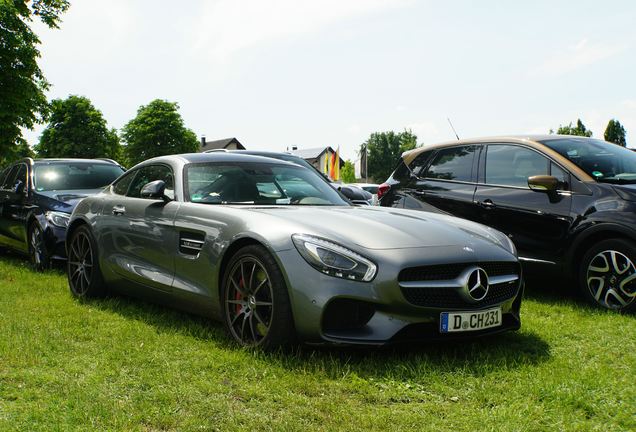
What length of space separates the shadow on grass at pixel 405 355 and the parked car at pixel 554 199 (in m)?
1.37

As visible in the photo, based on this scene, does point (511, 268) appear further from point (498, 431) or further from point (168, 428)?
point (168, 428)

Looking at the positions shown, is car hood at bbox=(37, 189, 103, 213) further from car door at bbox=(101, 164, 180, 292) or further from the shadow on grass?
the shadow on grass

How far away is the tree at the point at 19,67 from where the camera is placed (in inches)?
921

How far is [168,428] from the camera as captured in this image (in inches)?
128

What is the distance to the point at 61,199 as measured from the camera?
9.05 m

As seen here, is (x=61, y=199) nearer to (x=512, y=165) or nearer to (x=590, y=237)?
(x=512, y=165)

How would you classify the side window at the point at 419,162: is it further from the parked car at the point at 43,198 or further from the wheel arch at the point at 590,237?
the parked car at the point at 43,198

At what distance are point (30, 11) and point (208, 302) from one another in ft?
79.7

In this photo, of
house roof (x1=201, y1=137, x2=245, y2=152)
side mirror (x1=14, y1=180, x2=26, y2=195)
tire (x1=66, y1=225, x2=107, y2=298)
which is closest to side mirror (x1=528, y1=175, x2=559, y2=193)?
tire (x1=66, y1=225, x2=107, y2=298)

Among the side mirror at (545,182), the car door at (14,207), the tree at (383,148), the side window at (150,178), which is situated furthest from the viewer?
the tree at (383,148)

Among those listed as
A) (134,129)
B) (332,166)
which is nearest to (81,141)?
(134,129)

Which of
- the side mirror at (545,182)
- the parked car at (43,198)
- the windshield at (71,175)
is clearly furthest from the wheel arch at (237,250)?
the windshield at (71,175)

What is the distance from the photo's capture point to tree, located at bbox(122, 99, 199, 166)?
251ft

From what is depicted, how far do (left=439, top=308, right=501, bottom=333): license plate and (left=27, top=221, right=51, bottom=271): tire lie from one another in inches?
241
